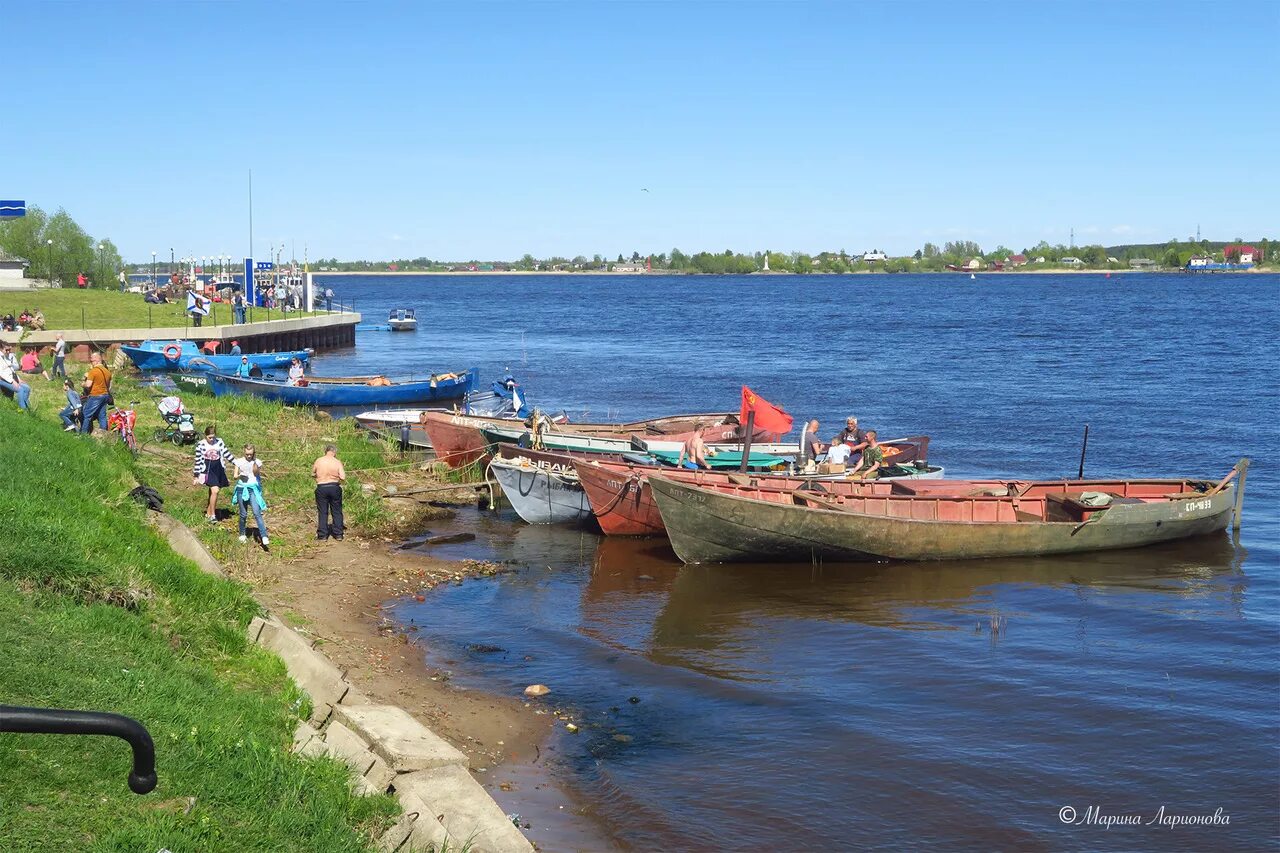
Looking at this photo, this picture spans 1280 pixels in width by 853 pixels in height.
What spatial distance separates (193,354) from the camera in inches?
1758

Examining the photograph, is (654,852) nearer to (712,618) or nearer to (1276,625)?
(712,618)

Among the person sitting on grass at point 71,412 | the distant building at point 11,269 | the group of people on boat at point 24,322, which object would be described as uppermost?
the distant building at point 11,269

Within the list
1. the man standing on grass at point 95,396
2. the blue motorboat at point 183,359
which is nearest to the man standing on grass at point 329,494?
the man standing on grass at point 95,396

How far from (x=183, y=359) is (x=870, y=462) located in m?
28.9

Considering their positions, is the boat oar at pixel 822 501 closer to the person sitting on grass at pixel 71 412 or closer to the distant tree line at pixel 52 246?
the person sitting on grass at pixel 71 412

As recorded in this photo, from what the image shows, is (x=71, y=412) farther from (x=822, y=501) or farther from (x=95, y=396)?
(x=822, y=501)

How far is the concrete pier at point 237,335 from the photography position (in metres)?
44.0

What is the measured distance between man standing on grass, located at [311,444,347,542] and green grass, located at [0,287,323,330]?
1306 inches

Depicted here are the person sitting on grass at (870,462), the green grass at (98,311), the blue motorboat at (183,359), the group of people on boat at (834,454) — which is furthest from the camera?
the green grass at (98,311)

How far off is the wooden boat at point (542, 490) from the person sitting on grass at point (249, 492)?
6334mm

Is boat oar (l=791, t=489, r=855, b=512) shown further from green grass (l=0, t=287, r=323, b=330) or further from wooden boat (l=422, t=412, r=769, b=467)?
green grass (l=0, t=287, r=323, b=330)

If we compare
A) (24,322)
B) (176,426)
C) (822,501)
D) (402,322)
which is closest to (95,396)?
(176,426)

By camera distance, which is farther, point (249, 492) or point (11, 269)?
point (11, 269)

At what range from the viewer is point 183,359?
4362 centimetres
